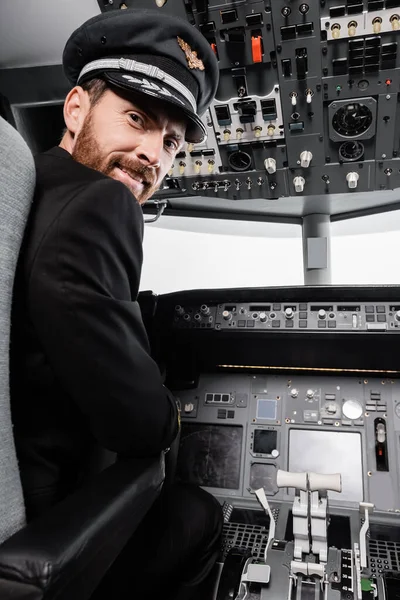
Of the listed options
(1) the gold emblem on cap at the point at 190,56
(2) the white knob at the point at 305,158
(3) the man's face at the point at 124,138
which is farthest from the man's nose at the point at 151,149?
(2) the white knob at the point at 305,158

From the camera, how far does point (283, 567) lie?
1.32m

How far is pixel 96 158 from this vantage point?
1016 millimetres

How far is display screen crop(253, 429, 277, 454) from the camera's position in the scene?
6.46 feet

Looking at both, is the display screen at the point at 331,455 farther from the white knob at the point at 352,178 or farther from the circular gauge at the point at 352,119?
the circular gauge at the point at 352,119

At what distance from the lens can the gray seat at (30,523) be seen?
461 millimetres

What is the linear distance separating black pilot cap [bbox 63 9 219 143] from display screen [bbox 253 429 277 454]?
4.42ft

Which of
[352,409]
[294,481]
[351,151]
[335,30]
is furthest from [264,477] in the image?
[335,30]

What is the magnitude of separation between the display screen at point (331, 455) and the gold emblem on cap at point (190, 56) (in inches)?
60.0

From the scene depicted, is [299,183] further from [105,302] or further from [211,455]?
[105,302]

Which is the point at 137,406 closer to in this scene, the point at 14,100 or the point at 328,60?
the point at 328,60

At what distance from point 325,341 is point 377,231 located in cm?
220

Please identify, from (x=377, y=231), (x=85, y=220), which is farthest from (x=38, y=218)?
(x=377, y=231)

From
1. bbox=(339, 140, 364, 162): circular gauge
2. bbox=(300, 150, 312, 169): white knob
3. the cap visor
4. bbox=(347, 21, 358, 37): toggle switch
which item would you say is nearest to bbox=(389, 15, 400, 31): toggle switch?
bbox=(347, 21, 358, 37): toggle switch

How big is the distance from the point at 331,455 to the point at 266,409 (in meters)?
0.34
